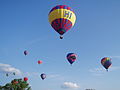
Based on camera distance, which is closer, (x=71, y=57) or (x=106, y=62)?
(x=71, y=57)

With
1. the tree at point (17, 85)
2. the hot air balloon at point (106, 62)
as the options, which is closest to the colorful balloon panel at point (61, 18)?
the hot air balloon at point (106, 62)

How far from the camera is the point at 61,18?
108 feet

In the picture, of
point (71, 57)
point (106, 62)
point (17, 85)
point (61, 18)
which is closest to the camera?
point (61, 18)

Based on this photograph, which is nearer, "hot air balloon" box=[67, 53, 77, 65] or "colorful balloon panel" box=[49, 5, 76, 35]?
"colorful balloon panel" box=[49, 5, 76, 35]

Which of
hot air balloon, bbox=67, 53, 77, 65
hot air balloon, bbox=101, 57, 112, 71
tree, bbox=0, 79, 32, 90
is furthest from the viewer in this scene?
tree, bbox=0, 79, 32, 90

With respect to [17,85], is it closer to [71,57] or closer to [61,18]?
[71,57]

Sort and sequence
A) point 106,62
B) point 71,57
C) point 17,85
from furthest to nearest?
point 17,85
point 106,62
point 71,57

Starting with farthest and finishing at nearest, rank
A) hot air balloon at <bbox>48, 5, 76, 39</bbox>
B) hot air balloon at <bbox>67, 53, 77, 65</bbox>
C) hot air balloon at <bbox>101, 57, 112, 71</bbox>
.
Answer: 1. hot air balloon at <bbox>101, 57, 112, 71</bbox>
2. hot air balloon at <bbox>67, 53, 77, 65</bbox>
3. hot air balloon at <bbox>48, 5, 76, 39</bbox>

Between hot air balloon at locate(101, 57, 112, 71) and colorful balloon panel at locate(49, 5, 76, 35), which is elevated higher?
colorful balloon panel at locate(49, 5, 76, 35)

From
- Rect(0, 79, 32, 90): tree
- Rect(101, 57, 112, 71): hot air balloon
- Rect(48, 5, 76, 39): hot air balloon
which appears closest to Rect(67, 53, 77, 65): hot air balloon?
Rect(101, 57, 112, 71): hot air balloon

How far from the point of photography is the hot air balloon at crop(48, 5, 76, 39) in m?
33.0

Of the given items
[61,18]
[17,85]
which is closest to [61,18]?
[61,18]

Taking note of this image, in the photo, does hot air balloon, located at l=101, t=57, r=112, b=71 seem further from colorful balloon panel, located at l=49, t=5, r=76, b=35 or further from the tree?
the tree

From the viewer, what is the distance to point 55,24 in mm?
33438
